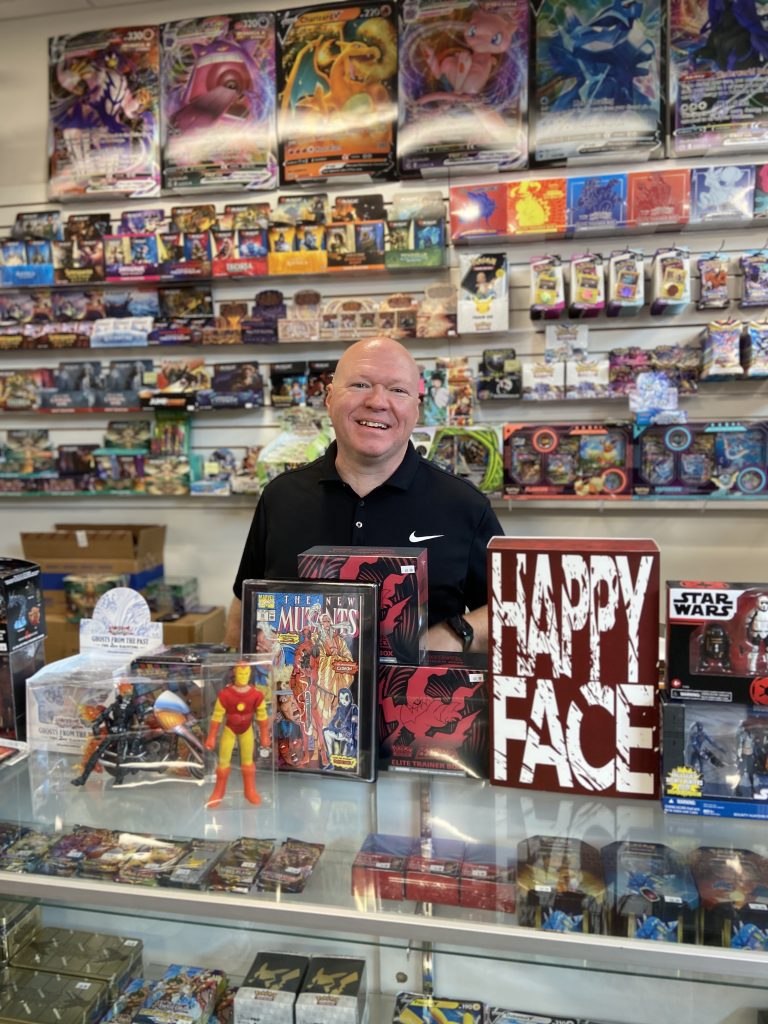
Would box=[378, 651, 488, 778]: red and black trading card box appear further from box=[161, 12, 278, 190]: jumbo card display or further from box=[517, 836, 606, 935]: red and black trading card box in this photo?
box=[161, 12, 278, 190]: jumbo card display

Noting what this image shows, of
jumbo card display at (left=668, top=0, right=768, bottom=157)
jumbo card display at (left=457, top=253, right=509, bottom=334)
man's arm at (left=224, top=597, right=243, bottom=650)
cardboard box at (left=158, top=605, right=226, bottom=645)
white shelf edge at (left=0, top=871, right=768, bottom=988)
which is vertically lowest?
cardboard box at (left=158, top=605, right=226, bottom=645)

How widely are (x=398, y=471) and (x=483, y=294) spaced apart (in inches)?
63.0

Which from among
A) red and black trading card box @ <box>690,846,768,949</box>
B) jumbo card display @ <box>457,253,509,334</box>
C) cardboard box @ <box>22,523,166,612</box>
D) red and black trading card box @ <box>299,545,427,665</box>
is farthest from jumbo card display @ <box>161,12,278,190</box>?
red and black trading card box @ <box>690,846,768,949</box>

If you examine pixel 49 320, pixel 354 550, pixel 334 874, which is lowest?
pixel 334 874

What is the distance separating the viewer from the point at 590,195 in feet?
10.7

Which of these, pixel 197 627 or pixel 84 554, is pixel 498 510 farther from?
pixel 84 554

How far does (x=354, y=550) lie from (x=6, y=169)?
3.82 m

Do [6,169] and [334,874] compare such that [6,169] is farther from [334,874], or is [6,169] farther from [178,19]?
[334,874]

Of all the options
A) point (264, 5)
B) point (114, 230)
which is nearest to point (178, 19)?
point (264, 5)

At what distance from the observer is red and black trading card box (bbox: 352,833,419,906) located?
99cm

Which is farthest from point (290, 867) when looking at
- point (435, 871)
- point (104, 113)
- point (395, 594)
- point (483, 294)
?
point (104, 113)

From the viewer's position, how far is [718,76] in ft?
10.5

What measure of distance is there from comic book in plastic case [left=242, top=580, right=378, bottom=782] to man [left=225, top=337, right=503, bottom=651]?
735 mm

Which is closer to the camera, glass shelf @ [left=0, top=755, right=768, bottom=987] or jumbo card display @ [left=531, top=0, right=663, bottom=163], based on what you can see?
glass shelf @ [left=0, top=755, right=768, bottom=987]
